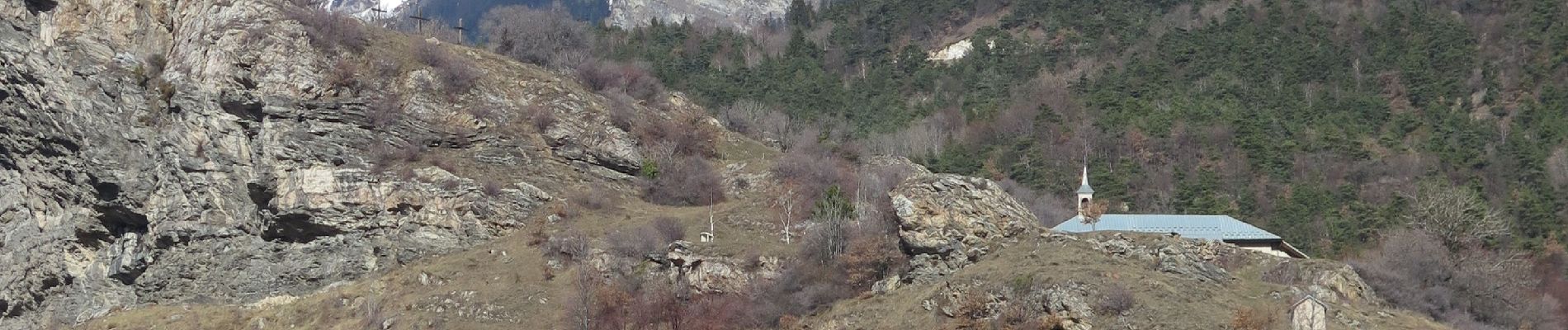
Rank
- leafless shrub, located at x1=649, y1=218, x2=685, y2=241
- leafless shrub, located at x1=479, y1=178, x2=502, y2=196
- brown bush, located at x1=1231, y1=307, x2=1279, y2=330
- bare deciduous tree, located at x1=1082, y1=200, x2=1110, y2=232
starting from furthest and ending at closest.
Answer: bare deciduous tree, located at x1=1082, y1=200, x2=1110, y2=232 < leafless shrub, located at x1=479, y1=178, x2=502, y2=196 < leafless shrub, located at x1=649, y1=218, x2=685, y2=241 < brown bush, located at x1=1231, y1=307, x2=1279, y2=330

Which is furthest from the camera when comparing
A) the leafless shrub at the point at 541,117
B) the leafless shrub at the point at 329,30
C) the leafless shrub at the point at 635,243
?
the leafless shrub at the point at 541,117

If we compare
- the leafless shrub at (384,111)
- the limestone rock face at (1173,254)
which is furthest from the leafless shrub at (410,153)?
the limestone rock face at (1173,254)

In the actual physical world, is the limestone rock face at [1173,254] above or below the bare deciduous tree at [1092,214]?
above

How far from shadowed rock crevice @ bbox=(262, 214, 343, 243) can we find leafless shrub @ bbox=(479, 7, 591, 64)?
21.0m

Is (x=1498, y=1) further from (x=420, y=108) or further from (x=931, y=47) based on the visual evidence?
(x=420, y=108)

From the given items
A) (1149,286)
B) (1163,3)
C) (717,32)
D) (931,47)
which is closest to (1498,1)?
(1163,3)

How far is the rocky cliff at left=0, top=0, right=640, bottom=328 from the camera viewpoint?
52.4 m

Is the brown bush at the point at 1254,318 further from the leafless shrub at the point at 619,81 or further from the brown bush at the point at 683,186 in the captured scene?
the leafless shrub at the point at 619,81

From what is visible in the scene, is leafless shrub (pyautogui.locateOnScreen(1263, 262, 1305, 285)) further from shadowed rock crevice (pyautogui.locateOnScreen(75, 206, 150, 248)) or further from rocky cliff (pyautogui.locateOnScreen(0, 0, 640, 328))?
shadowed rock crevice (pyautogui.locateOnScreen(75, 206, 150, 248))

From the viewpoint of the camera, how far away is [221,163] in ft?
175

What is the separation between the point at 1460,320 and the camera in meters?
51.3

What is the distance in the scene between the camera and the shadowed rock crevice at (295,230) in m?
52.1

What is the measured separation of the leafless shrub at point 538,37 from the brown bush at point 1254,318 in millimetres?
40970

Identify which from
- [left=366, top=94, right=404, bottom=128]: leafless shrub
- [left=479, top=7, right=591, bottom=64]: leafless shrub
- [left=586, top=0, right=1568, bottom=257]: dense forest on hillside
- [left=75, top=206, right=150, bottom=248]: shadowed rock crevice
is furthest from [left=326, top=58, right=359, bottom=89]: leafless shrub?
[left=586, top=0, right=1568, bottom=257]: dense forest on hillside
